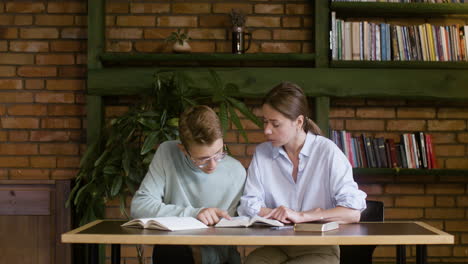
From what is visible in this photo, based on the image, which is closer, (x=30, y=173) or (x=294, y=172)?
(x=294, y=172)

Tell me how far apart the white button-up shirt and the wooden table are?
35 cm

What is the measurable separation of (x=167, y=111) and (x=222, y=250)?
1.25 metres

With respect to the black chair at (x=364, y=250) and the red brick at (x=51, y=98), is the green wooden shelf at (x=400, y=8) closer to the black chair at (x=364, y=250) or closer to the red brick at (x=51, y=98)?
the black chair at (x=364, y=250)

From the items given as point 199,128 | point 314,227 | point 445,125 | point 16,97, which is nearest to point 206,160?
point 199,128

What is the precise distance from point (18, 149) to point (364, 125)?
7.37 ft

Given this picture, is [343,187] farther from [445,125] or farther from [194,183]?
[445,125]

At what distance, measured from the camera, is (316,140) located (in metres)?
2.62

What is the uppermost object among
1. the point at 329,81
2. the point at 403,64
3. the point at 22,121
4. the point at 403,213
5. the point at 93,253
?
the point at 403,64

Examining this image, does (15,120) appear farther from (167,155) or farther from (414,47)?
(414,47)

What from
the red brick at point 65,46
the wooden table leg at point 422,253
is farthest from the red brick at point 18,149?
the wooden table leg at point 422,253

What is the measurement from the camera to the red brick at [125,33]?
4035 mm

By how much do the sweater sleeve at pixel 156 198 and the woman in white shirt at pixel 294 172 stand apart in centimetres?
27

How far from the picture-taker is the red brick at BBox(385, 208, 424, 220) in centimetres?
402

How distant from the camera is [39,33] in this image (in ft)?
13.2
